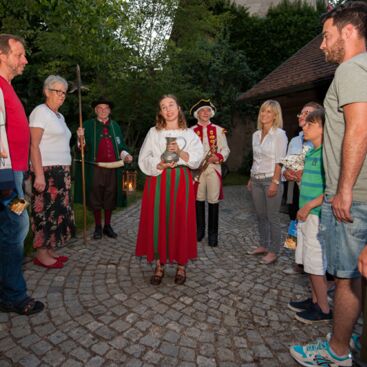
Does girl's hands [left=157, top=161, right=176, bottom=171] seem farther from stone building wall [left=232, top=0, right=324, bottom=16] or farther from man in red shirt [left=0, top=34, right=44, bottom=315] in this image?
stone building wall [left=232, top=0, right=324, bottom=16]

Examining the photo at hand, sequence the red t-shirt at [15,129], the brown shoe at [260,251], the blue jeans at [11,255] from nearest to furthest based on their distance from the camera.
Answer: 1. the red t-shirt at [15,129]
2. the blue jeans at [11,255]
3. the brown shoe at [260,251]

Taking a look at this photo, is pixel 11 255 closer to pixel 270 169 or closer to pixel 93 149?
pixel 93 149

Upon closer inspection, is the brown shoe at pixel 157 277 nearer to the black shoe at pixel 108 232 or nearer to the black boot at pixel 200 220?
the black boot at pixel 200 220

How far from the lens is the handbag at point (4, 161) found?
240 cm

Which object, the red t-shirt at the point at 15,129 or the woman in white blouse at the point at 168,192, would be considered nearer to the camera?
the red t-shirt at the point at 15,129

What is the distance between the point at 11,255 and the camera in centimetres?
280

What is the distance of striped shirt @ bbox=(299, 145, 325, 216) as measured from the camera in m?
2.79

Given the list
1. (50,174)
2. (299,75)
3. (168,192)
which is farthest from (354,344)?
(299,75)

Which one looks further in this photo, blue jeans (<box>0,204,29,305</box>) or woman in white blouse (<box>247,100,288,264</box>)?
woman in white blouse (<box>247,100,288,264</box>)

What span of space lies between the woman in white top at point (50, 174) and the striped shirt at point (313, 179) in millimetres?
2697

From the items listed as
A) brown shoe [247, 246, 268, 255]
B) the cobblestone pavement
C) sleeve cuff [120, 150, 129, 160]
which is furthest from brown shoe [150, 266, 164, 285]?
sleeve cuff [120, 150, 129, 160]

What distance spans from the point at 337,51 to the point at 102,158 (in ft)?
12.6

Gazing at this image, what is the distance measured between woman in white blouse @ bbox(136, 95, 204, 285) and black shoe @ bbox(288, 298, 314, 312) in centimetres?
116

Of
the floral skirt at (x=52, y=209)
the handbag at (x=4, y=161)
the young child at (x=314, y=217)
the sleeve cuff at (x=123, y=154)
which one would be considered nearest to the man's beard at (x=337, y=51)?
the young child at (x=314, y=217)
